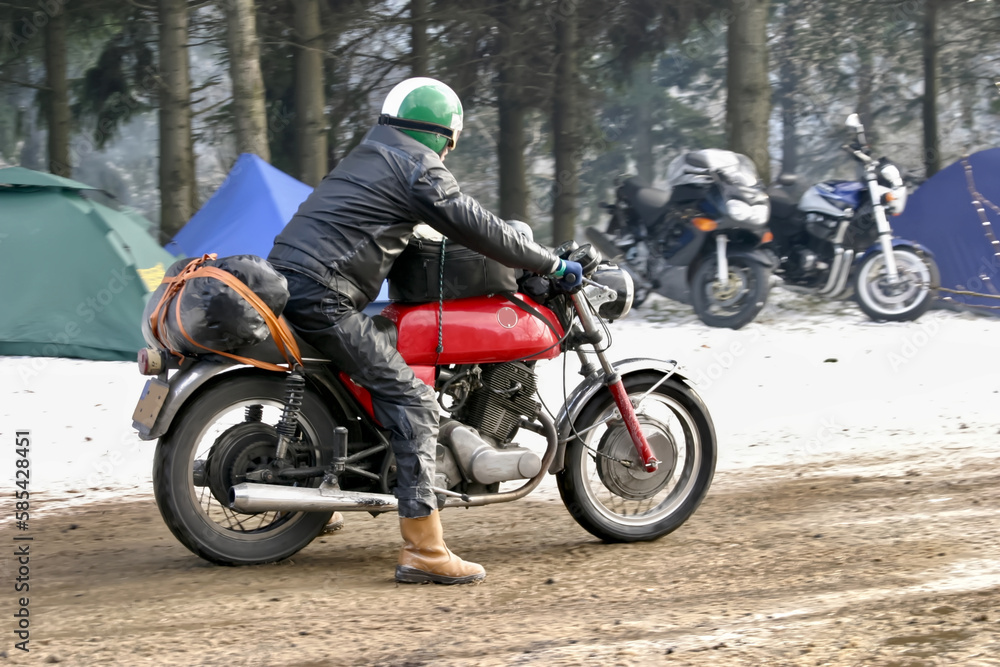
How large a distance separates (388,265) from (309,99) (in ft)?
27.8

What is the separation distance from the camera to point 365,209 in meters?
4.18

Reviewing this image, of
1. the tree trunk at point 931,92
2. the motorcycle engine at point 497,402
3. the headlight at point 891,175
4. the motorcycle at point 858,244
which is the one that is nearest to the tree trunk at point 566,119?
the motorcycle at point 858,244

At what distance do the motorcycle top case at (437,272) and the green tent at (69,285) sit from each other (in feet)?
18.5

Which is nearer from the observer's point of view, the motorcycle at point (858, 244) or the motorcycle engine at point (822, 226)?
the motorcycle at point (858, 244)

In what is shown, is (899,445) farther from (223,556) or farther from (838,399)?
(223,556)

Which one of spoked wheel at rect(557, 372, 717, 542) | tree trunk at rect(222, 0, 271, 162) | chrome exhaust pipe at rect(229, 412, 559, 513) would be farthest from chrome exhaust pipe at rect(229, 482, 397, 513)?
tree trunk at rect(222, 0, 271, 162)

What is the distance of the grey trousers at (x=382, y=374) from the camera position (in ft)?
13.6

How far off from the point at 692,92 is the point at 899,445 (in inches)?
963

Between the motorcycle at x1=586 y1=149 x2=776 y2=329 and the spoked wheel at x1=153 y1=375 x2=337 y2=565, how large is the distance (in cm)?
744

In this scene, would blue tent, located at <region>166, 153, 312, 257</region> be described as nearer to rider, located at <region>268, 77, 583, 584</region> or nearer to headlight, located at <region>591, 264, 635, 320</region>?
headlight, located at <region>591, 264, 635, 320</region>

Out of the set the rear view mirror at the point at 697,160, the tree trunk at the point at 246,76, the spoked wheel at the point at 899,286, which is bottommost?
the spoked wheel at the point at 899,286

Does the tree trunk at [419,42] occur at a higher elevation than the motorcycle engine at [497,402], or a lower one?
higher

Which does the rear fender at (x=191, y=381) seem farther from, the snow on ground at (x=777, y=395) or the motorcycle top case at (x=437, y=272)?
the snow on ground at (x=777, y=395)

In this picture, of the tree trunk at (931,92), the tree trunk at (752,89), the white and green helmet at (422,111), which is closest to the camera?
the white and green helmet at (422,111)
